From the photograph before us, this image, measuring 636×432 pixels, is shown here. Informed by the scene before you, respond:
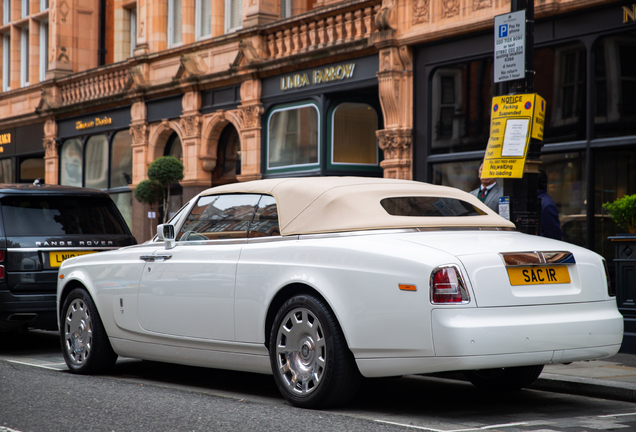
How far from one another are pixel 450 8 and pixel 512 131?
6.12m

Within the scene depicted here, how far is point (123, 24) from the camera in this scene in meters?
24.5

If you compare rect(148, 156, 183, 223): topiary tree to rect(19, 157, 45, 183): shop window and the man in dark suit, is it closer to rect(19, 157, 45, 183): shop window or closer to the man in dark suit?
rect(19, 157, 45, 183): shop window

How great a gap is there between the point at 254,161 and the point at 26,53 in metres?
14.4

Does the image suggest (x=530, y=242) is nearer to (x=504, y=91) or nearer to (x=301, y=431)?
(x=301, y=431)

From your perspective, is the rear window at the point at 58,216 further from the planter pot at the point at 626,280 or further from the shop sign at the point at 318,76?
the shop sign at the point at 318,76

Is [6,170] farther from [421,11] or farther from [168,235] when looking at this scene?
[168,235]

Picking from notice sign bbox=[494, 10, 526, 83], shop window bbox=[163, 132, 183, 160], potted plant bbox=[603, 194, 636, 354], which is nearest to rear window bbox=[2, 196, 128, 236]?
notice sign bbox=[494, 10, 526, 83]

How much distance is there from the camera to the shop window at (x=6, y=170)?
28266 millimetres

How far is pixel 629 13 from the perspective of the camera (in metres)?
11.1

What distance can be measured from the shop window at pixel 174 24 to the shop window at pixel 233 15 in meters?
2.08

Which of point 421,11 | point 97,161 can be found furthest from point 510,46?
point 97,161

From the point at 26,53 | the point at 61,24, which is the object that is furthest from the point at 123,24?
the point at 26,53

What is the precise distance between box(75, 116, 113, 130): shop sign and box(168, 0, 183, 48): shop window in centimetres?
304

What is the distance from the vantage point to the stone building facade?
13.3m
